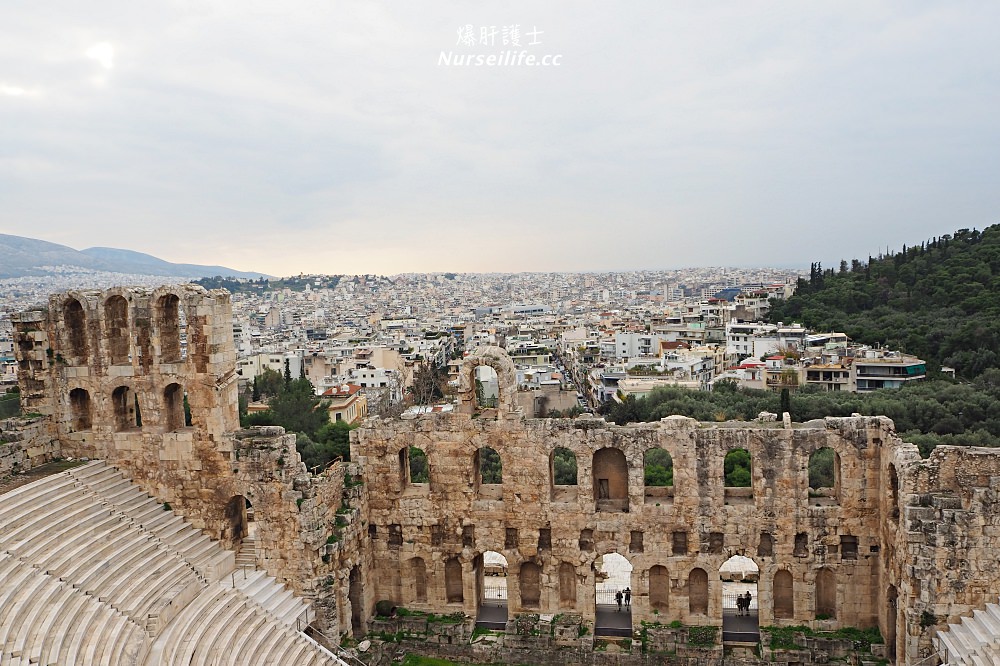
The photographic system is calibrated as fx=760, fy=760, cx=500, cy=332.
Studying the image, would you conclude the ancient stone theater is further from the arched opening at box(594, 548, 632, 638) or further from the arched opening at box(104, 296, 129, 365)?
the arched opening at box(594, 548, 632, 638)

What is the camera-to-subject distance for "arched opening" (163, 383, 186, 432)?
23141 millimetres

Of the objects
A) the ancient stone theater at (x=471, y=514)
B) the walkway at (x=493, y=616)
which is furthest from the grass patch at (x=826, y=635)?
the walkway at (x=493, y=616)

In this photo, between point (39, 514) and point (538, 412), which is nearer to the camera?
point (39, 514)

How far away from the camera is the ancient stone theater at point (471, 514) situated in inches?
798

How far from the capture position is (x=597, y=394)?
272ft

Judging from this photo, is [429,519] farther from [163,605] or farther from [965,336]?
[965,336]

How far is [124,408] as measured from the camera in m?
23.6

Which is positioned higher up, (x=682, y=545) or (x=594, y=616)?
(x=682, y=545)

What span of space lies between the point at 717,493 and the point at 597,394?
198ft

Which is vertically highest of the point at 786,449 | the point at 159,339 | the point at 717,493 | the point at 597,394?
the point at 159,339

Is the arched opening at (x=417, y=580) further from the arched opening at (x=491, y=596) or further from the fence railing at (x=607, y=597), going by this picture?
the fence railing at (x=607, y=597)

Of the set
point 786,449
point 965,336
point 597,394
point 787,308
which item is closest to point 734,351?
point 787,308

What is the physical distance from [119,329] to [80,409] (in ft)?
9.03

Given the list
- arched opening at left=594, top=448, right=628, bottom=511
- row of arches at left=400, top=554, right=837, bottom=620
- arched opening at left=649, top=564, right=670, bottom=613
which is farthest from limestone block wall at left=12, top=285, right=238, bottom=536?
arched opening at left=649, top=564, right=670, bottom=613
